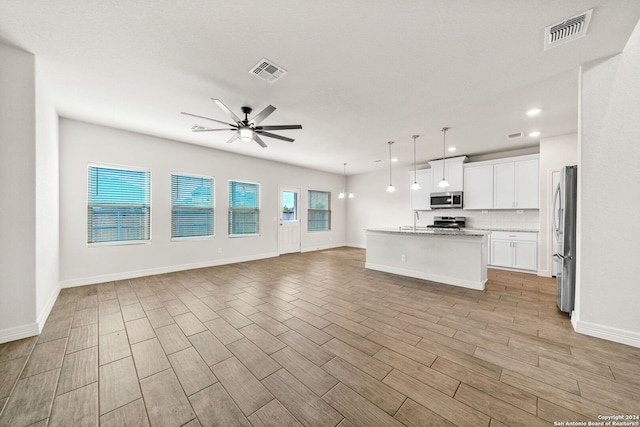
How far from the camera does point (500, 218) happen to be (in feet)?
18.6

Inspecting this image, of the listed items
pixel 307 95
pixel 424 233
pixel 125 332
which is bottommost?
pixel 125 332

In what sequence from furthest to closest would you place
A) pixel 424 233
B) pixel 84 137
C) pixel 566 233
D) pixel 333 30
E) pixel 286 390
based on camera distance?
1. pixel 424 233
2. pixel 84 137
3. pixel 566 233
4. pixel 333 30
5. pixel 286 390

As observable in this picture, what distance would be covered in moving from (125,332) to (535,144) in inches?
310

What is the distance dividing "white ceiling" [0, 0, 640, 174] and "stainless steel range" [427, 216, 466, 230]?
275 cm

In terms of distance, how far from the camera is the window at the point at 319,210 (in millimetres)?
8062

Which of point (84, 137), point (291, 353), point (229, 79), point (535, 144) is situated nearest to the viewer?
point (291, 353)

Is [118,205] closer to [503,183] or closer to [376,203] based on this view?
[376,203]

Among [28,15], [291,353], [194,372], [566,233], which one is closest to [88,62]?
[28,15]

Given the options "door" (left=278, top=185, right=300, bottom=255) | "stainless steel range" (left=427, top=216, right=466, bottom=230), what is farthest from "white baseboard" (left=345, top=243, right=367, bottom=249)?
"stainless steel range" (left=427, top=216, right=466, bottom=230)

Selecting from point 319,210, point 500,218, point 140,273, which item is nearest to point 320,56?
point 140,273

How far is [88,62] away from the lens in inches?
96.3

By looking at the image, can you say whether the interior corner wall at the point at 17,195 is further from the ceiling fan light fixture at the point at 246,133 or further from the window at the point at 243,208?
the window at the point at 243,208

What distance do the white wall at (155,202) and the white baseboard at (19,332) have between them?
6.40 feet

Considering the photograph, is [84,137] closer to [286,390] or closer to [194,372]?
[194,372]
